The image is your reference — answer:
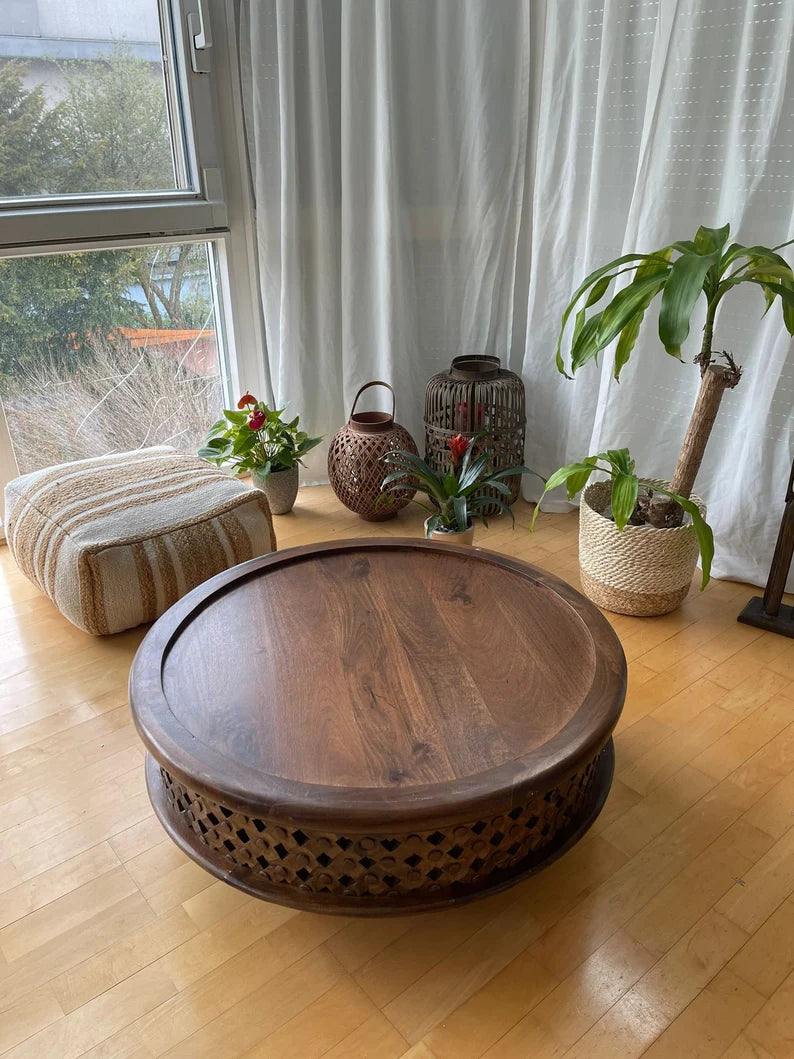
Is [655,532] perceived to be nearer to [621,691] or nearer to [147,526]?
[621,691]

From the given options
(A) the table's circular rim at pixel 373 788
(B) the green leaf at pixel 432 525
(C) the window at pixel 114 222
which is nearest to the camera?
(A) the table's circular rim at pixel 373 788

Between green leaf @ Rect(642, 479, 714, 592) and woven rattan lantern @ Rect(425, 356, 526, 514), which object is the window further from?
green leaf @ Rect(642, 479, 714, 592)

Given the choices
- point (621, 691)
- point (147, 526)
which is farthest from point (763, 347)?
point (147, 526)

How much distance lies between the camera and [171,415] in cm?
284

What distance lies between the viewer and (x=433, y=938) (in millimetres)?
1284

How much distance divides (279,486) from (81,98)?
1.29 m

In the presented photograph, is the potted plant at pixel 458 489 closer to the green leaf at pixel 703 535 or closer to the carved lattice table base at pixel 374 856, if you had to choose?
the green leaf at pixel 703 535

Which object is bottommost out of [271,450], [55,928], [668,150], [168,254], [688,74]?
[55,928]

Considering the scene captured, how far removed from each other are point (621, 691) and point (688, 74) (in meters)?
1.65

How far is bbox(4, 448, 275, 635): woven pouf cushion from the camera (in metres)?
1.98

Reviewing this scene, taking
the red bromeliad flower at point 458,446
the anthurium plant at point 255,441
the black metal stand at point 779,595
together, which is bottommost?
the black metal stand at point 779,595

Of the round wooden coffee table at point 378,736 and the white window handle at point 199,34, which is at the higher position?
the white window handle at point 199,34

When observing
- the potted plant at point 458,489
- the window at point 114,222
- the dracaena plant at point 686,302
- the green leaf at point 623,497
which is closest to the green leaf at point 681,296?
the dracaena plant at point 686,302

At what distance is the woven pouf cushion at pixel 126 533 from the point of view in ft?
6.49
